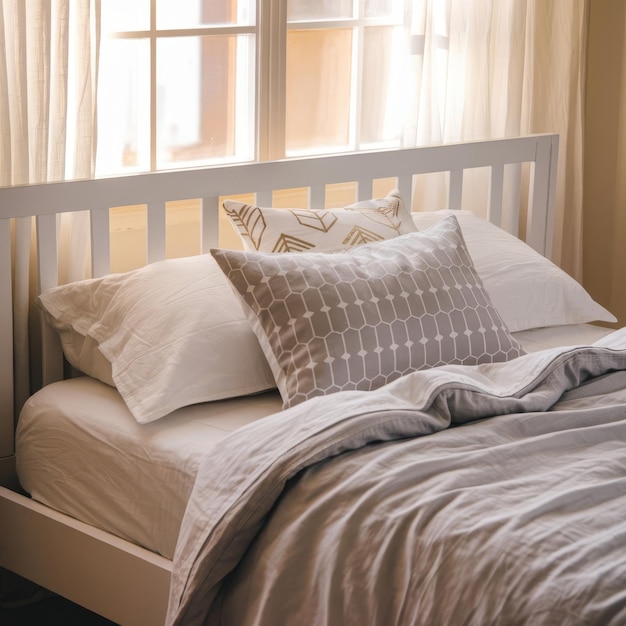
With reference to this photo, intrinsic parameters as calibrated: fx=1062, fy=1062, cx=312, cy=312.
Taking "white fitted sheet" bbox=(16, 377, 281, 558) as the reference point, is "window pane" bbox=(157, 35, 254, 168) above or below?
above

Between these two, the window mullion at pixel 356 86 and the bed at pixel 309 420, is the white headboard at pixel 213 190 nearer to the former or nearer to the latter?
the bed at pixel 309 420

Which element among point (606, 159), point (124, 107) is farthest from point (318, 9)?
point (606, 159)

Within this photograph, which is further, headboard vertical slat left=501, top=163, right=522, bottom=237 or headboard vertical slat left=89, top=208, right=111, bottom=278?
headboard vertical slat left=501, top=163, right=522, bottom=237

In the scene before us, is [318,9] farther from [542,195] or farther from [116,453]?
[116,453]

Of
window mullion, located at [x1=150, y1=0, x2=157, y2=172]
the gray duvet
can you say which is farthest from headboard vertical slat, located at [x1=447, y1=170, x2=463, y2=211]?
the gray duvet

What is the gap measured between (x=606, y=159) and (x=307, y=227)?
5.10ft

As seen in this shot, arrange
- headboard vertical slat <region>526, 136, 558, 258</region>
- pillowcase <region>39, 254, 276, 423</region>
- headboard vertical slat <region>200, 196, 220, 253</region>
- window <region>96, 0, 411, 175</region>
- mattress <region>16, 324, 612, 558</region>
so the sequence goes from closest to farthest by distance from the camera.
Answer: mattress <region>16, 324, 612, 558</region>
pillowcase <region>39, 254, 276, 423</region>
headboard vertical slat <region>200, 196, 220, 253</region>
window <region>96, 0, 411, 175</region>
headboard vertical slat <region>526, 136, 558, 258</region>

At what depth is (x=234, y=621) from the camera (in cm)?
150

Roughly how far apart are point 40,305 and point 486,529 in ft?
3.55

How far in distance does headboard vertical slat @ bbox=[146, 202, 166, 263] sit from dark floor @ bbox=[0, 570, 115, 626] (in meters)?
0.75

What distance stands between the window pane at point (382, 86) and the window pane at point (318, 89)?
5 cm

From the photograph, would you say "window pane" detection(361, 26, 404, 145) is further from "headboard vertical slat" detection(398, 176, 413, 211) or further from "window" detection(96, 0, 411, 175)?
"headboard vertical slat" detection(398, 176, 413, 211)

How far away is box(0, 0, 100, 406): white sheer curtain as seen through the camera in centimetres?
201

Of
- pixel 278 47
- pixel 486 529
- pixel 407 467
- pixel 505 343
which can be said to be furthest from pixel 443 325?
pixel 278 47
